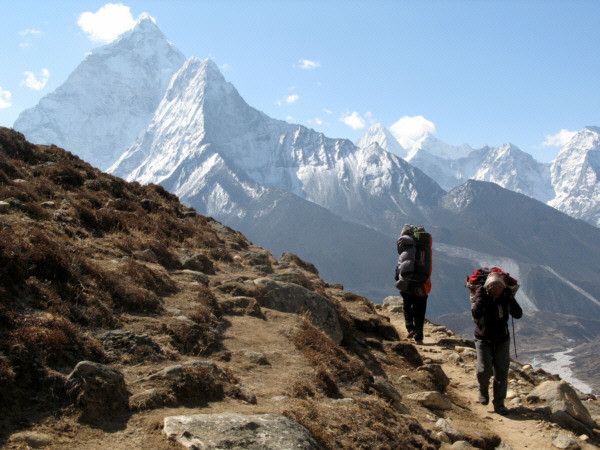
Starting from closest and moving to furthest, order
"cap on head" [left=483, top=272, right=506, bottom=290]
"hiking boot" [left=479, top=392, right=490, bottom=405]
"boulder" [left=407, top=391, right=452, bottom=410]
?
"boulder" [left=407, top=391, right=452, bottom=410] → "cap on head" [left=483, top=272, right=506, bottom=290] → "hiking boot" [left=479, top=392, right=490, bottom=405]

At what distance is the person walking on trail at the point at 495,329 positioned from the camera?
10.1 meters

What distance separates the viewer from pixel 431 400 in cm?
963

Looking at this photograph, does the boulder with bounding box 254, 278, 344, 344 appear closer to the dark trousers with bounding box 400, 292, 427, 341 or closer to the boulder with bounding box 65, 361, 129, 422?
the dark trousers with bounding box 400, 292, 427, 341

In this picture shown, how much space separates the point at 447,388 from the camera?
11531mm

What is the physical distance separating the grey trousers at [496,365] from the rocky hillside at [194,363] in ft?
1.61

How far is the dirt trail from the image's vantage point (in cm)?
877

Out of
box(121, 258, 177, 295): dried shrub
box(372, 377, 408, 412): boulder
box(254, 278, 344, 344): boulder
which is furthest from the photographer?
box(254, 278, 344, 344): boulder

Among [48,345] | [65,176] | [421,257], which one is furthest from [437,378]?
[65,176]

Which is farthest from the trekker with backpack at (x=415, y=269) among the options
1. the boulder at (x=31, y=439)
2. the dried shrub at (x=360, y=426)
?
the boulder at (x=31, y=439)

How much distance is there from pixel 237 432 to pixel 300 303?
287 inches

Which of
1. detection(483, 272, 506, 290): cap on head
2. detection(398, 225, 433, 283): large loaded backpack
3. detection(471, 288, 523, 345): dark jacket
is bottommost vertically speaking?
detection(471, 288, 523, 345): dark jacket

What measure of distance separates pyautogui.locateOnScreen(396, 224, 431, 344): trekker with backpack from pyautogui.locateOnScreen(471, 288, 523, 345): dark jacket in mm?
4111

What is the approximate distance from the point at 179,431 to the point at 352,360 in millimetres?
4931

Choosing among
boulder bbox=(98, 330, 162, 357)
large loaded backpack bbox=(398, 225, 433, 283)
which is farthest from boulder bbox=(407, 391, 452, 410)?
boulder bbox=(98, 330, 162, 357)
